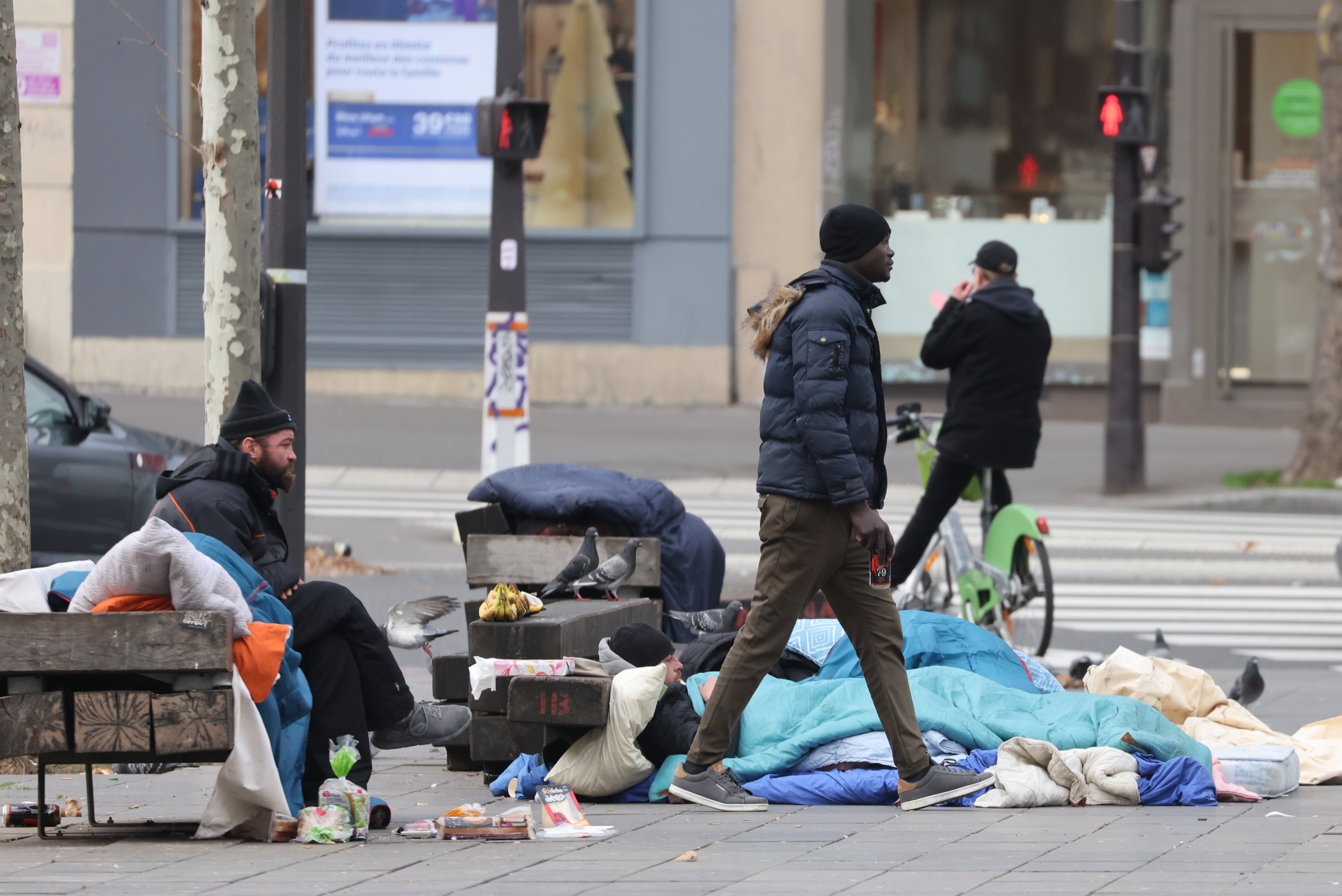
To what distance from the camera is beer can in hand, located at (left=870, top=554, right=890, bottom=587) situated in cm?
559

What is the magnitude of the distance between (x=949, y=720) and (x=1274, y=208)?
49.4 ft

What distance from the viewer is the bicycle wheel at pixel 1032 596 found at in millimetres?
8656

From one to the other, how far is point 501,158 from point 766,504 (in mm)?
7033

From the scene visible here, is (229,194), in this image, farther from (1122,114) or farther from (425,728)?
(1122,114)

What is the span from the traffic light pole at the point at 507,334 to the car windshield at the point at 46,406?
3.08m

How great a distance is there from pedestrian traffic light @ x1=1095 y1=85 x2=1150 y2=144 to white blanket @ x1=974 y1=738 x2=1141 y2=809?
33.5 feet

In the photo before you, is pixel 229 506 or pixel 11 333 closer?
pixel 229 506

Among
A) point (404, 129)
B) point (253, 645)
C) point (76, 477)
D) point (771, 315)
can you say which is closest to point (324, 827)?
point (253, 645)

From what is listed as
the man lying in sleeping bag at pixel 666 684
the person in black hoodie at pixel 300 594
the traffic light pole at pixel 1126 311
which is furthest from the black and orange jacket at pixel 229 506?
the traffic light pole at pixel 1126 311

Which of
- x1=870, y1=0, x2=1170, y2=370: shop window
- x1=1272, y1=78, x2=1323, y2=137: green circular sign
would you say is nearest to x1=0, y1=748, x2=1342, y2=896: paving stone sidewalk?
x1=870, y1=0, x2=1170, y2=370: shop window

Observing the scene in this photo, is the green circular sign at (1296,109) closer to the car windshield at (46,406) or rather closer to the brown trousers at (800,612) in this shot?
the car windshield at (46,406)

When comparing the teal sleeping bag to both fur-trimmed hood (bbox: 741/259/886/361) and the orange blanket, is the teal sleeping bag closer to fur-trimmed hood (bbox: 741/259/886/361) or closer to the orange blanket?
→ fur-trimmed hood (bbox: 741/259/886/361)

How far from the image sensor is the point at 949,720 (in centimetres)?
612

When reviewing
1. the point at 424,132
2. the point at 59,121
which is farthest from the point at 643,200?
the point at 59,121
